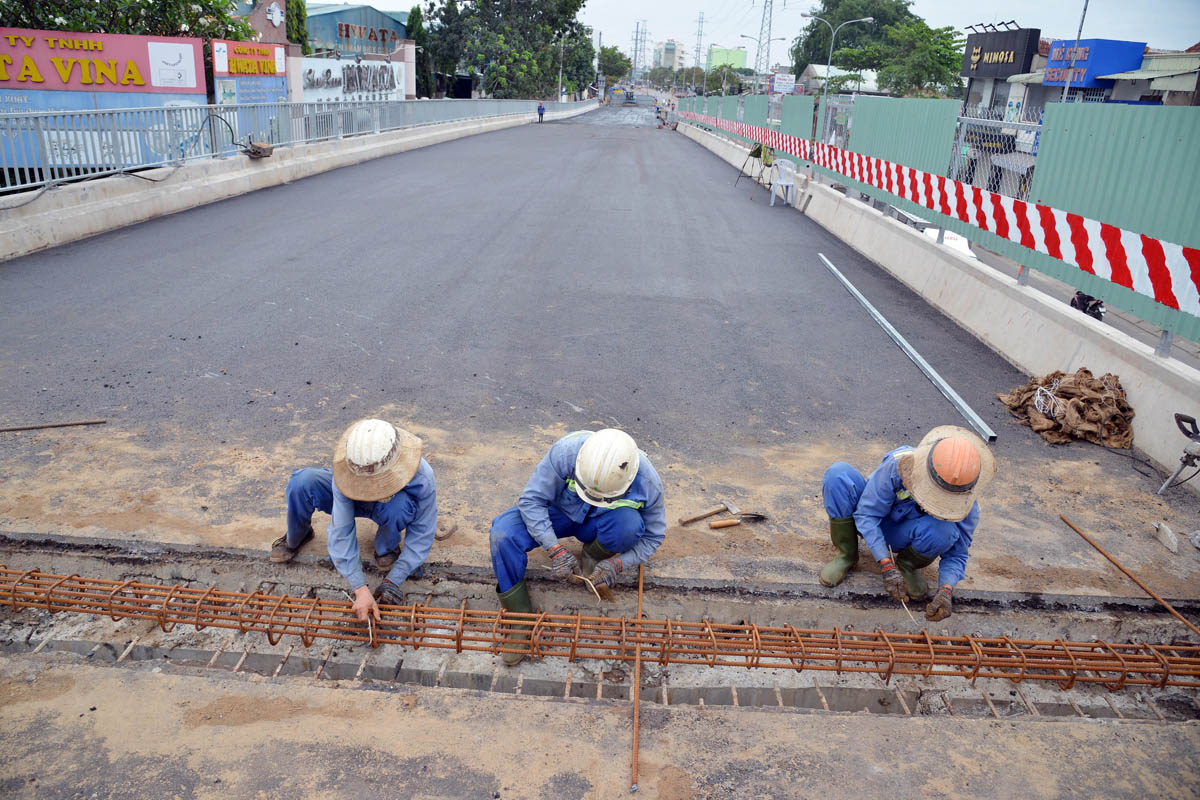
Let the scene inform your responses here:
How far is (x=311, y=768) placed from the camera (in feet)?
10.6

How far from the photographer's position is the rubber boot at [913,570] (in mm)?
4379

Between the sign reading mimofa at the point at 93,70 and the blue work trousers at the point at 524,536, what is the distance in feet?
58.0

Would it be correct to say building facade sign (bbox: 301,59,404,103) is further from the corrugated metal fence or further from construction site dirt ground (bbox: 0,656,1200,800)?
construction site dirt ground (bbox: 0,656,1200,800)

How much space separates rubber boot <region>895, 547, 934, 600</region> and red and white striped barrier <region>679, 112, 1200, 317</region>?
323 centimetres

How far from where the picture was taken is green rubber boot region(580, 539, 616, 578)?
171 inches

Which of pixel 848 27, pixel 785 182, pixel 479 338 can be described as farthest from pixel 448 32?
pixel 848 27

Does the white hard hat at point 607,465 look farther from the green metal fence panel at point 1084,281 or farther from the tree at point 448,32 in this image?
the tree at point 448,32

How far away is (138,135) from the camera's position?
12266 millimetres

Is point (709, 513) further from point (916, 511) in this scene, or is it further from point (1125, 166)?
point (1125, 166)

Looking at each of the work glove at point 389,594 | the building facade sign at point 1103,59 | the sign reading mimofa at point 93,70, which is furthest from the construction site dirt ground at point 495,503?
the building facade sign at point 1103,59

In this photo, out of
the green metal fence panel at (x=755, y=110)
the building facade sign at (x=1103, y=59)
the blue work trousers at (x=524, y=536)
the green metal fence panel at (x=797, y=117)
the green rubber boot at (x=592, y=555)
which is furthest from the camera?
the building facade sign at (x=1103, y=59)

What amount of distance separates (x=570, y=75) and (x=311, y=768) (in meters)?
91.7

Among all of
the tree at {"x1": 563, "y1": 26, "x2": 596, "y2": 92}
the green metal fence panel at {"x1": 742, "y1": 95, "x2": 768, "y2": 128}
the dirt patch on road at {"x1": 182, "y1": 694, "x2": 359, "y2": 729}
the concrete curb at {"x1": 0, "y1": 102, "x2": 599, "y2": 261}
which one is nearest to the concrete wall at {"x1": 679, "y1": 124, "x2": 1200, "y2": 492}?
the dirt patch on road at {"x1": 182, "y1": 694, "x2": 359, "y2": 729}

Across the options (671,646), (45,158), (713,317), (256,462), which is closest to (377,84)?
(45,158)
